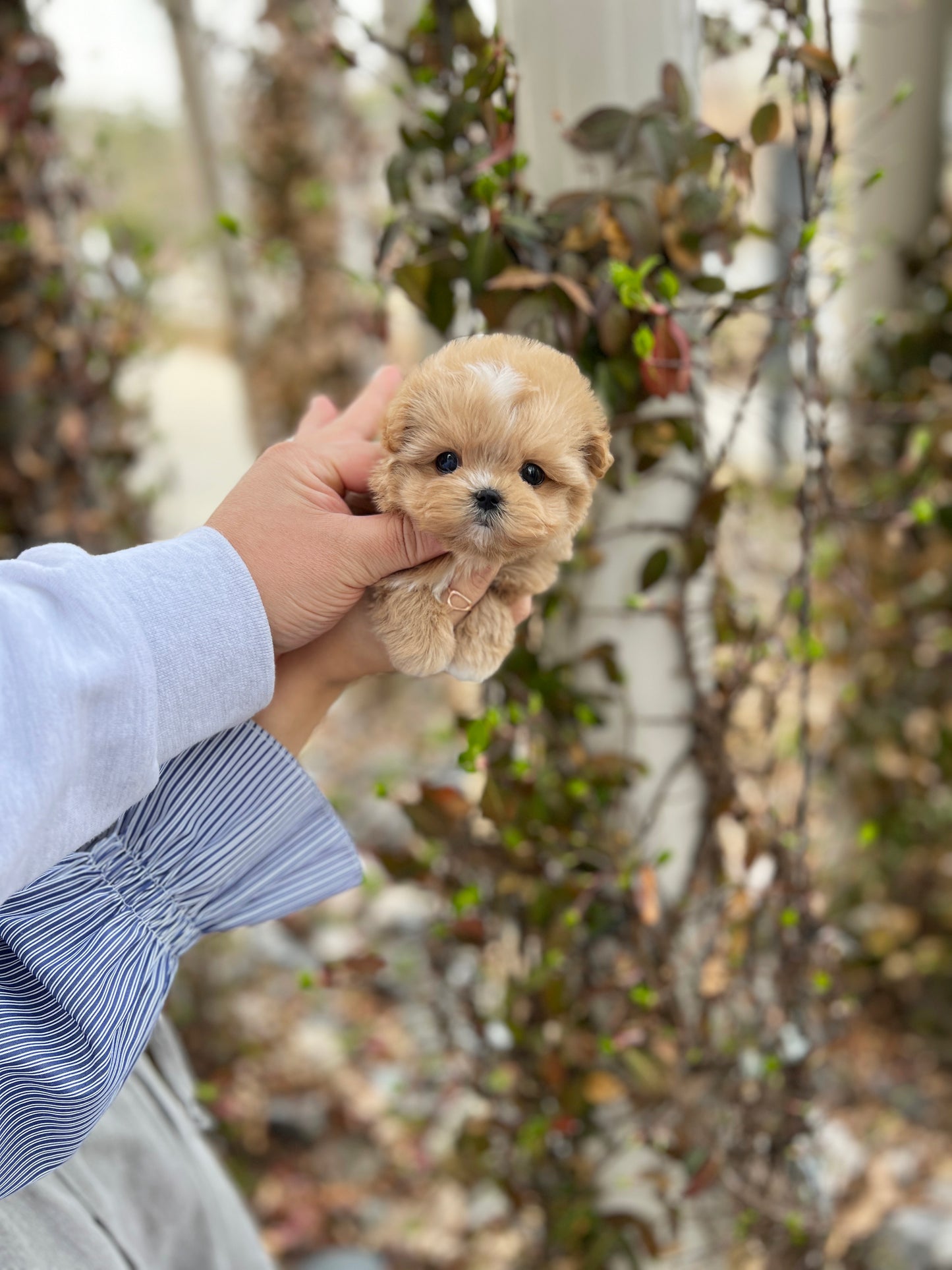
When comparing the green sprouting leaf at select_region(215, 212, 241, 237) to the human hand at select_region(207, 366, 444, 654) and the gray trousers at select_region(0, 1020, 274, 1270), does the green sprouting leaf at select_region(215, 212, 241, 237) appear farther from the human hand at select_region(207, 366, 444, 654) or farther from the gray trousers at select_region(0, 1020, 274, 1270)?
the gray trousers at select_region(0, 1020, 274, 1270)

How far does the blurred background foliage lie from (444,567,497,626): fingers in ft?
1.06

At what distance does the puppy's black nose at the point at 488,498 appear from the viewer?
2.51ft

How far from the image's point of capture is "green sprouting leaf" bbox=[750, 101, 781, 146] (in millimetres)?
1096

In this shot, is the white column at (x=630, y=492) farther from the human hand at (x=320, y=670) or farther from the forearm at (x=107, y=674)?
the forearm at (x=107, y=674)

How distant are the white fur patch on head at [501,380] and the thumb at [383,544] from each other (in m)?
0.14

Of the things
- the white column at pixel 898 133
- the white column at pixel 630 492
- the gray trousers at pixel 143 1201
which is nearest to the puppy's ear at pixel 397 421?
the white column at pixel 630 492

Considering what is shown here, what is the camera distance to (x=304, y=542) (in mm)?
808

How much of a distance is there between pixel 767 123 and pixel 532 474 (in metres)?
0.63

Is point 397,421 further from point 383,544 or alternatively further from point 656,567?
point 656,567

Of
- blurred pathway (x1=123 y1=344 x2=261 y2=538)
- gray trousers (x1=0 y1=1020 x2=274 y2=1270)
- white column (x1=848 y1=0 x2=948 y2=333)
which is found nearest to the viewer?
gray trousers (x1=0 y1=1020 x2=274 y2=1270)

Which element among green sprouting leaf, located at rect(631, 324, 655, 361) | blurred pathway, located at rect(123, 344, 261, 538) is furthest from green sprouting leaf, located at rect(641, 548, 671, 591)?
blurred pathway, located at rect(123, 344, 261, 538)

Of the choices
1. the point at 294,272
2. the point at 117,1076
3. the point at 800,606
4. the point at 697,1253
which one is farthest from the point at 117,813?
the point at 294,272

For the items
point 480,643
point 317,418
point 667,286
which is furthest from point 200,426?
point 480,643

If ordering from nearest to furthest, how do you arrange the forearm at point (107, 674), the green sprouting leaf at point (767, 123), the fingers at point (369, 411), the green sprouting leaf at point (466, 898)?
the forearm at point (107, 674)
the fingers at point (369, 411)
the green sprouting leaf at point (767, 123)
the green sprouting leaf at point (466, 898)
